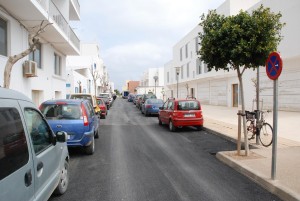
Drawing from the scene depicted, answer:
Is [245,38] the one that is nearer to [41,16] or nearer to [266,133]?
[266,133]

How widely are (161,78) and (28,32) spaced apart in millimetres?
82402

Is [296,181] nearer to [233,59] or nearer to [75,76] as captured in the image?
[233,59]

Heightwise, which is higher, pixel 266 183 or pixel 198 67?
pixel 198 67

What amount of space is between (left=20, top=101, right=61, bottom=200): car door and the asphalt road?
866mm

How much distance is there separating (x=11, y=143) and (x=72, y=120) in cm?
526

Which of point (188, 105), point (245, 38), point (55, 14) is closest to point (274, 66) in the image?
point (245, 38)

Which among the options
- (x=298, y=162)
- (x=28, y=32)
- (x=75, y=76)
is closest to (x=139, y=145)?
(x=298, y=162)

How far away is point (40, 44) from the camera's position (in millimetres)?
16625

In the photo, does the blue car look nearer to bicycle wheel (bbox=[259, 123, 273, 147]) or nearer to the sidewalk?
the sidewalk

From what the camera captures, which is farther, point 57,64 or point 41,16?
point 57,64

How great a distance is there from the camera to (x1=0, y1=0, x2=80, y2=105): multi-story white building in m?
11.5

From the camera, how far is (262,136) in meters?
10.4

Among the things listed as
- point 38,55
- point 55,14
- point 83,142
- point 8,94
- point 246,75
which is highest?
point 55,14

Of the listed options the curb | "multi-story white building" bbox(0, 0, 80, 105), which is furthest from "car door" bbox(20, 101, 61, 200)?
"multi-story white building" bbox(0, 0, 80, 105)
